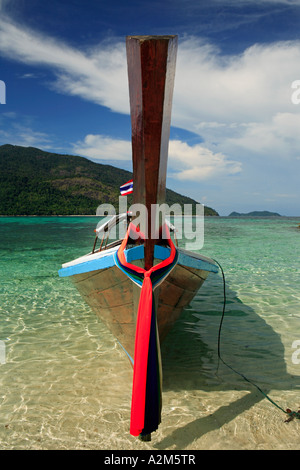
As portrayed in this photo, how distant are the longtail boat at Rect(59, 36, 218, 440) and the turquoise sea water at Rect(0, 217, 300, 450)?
0.62m

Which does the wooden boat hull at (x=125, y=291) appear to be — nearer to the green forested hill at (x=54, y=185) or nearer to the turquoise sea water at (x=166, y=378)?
the turquoise sea water at (x=166, y=378)

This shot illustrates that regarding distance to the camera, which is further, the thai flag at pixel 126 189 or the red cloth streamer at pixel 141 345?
the thai flag at pixel 126 189

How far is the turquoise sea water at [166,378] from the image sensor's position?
2.88m

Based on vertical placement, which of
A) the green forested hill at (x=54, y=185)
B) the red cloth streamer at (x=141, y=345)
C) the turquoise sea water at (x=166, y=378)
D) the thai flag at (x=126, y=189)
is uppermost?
the green forested hill at (x=54, y=185)

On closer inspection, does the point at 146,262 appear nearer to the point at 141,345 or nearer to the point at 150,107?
the point at 141,345

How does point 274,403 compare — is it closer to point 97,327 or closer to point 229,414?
point 229,414

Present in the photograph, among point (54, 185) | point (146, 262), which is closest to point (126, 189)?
point (146, 262)

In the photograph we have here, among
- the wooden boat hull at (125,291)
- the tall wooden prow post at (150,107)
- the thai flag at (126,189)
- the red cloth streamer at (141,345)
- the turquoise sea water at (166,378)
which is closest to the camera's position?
the tall wooden prow post at (150,107)

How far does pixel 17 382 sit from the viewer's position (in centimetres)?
387

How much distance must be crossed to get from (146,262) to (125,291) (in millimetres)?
634

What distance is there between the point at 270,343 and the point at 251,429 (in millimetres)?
2266

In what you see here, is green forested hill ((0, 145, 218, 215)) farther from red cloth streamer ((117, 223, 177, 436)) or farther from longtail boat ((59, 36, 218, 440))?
red cloth streamer ((117, 223, 177, 436))

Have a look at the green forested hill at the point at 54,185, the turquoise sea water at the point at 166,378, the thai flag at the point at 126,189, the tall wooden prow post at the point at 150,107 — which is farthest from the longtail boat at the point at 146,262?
the green forested hill at the point at 54,185

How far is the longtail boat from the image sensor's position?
76.5 inches
